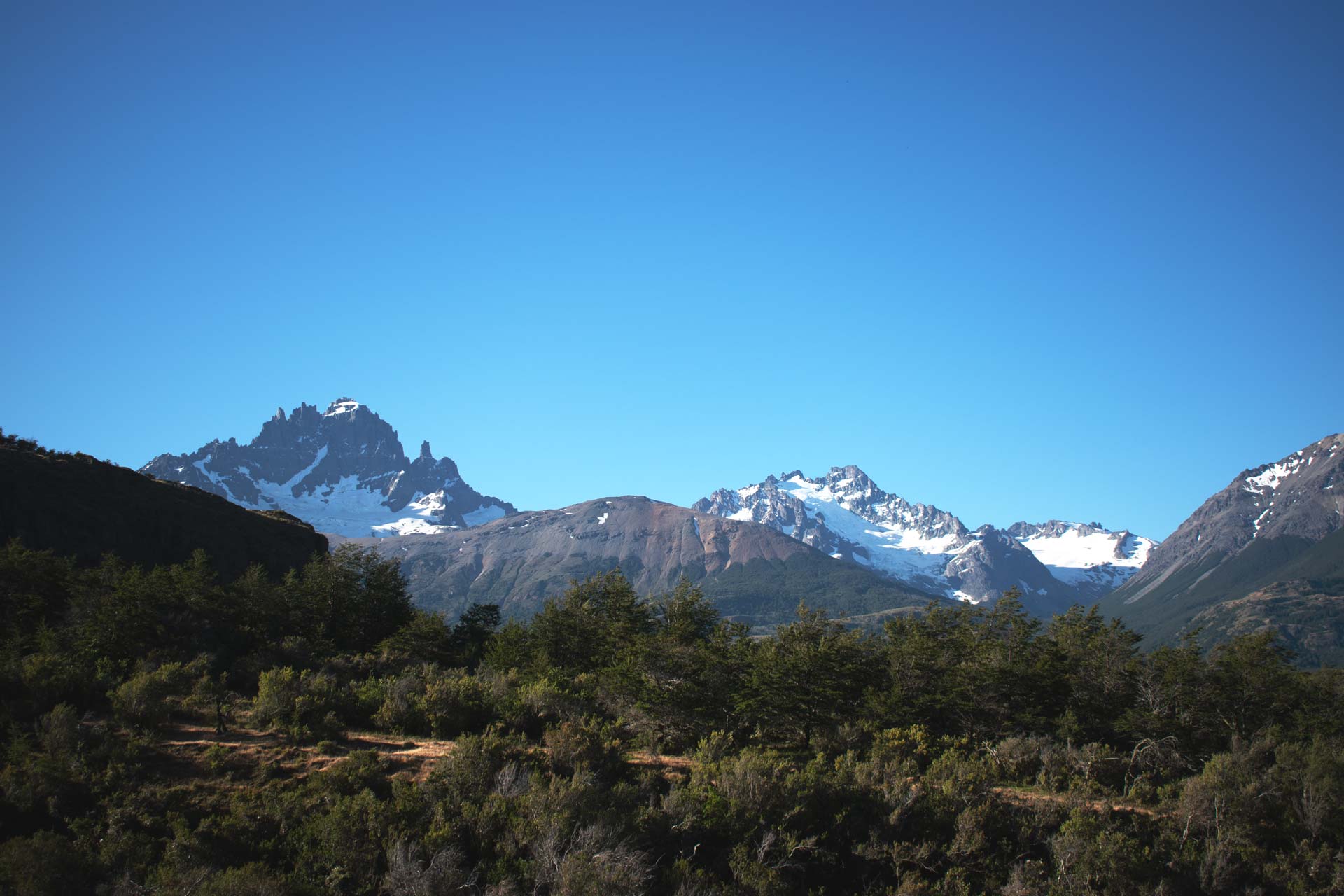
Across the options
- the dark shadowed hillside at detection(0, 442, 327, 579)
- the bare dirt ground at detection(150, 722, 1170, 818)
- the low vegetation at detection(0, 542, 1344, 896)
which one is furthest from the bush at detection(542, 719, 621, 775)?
the dark shadowed hillside at detection(0, 442, 327, 579)

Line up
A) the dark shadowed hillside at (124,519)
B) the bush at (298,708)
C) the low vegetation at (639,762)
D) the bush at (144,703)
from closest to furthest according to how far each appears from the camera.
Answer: the low vegetation at (639,762)
the bush at (144,703)
the bush at (298,708)
the dark shadowed hillside at (124,519)

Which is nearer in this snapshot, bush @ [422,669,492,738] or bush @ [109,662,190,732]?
bush @ [109,662,190,732]

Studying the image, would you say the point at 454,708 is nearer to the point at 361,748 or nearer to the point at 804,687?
the point at 361,748

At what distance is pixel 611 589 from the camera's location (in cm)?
5650

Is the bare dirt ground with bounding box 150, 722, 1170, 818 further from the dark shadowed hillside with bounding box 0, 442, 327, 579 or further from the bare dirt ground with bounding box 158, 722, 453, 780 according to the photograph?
the dark shadowed hillside with bounding box 0, 442, 327, 579

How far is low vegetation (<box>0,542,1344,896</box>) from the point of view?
758 inches

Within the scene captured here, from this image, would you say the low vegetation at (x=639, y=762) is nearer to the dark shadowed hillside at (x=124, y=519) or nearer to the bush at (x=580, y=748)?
the bush at (x=580, y=748)

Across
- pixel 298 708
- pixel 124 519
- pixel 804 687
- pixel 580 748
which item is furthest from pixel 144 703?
pixel 124 519

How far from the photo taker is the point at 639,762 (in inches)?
1069

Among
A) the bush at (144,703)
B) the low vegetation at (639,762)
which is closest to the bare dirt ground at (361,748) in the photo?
the low vegetation at (639,762)

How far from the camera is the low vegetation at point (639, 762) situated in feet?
63.2

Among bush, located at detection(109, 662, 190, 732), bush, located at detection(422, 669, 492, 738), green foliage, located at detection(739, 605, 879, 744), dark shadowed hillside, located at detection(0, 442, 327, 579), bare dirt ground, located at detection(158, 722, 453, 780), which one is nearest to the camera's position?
bare dirt ground, located at detection(158, 722, 453, 780)

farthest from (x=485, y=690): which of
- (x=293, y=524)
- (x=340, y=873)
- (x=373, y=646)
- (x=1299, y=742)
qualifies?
(x=293, y=524)

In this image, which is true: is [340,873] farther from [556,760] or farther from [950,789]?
[950,789]
